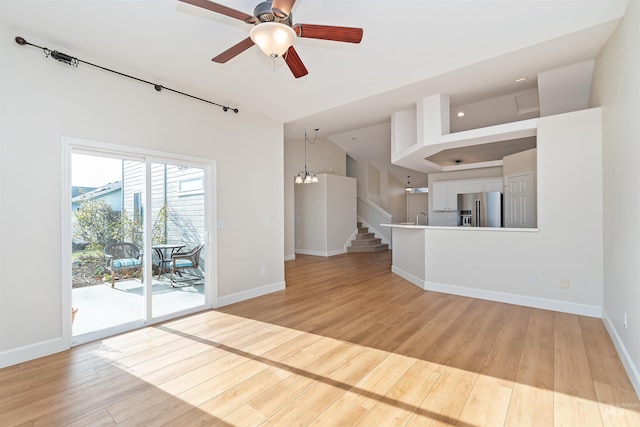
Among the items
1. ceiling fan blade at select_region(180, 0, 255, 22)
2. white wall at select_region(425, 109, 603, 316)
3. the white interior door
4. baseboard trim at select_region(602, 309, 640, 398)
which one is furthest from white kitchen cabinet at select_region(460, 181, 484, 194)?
ceiling fan blade at select_region(180, 0, 255, 22)

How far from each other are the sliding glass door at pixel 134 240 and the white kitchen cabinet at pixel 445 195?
6.30 meters

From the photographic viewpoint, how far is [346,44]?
9.89ft

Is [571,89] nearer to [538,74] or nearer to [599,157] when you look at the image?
[538,74]

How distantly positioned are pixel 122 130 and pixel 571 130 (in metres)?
5.54

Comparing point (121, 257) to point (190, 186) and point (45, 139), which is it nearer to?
point (190, 186)

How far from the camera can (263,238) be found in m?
4.97

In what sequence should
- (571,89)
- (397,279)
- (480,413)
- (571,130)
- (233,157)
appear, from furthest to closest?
1. (397,279)
2. (233,157)
3. (571,89)
4. (571,130)
5. (480,413)

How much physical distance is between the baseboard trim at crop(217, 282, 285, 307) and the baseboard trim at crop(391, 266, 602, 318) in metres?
2.54

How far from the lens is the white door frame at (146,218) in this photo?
295 cm

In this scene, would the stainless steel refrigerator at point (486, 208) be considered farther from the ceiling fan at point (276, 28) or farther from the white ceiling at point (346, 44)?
the ceiling fan at point (276, 28)

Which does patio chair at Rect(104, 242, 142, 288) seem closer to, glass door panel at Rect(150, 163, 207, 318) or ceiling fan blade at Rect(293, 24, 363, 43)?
glass door panel at Rect(150, 163, 207, 318)

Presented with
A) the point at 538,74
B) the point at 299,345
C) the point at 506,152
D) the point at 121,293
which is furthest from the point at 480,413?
the point at 506,152

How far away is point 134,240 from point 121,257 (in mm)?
236

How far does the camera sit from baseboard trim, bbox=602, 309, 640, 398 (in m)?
2.16
